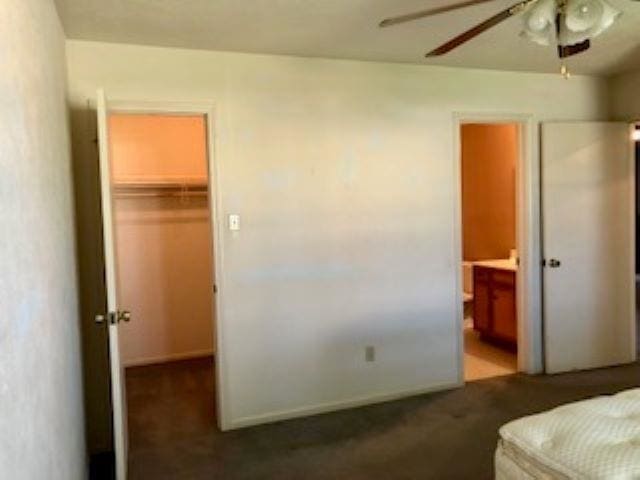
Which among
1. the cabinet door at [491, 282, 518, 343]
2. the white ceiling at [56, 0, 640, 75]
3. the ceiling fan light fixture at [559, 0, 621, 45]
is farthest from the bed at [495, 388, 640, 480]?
the cabinet door at [491, 282, 518, 343]

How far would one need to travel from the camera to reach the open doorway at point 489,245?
488 cm

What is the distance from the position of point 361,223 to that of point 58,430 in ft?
7.73

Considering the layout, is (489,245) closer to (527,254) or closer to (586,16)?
(527,254)

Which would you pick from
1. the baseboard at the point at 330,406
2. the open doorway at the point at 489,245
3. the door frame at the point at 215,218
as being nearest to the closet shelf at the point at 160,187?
the door frame at the point at 215,218

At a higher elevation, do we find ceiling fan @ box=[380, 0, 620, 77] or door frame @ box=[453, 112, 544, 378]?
ceiling fan @ box=[380, 0, 620, 77]

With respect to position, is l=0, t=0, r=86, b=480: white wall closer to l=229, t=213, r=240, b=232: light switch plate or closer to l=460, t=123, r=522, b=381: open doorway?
l=229, t=213, r=240, b=232: light switch plate

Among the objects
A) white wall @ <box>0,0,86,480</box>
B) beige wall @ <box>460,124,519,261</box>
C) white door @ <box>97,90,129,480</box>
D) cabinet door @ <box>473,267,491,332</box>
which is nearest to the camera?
white wall @ <box>0,0,86,480</box>

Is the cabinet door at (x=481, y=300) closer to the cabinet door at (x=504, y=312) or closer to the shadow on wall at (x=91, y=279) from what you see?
the cabinet door at (x=504, y=312)

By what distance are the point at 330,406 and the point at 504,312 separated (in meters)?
2.06

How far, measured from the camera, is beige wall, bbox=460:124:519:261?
19.3ft

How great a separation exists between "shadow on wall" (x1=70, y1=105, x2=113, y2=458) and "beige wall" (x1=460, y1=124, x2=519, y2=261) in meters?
4.26

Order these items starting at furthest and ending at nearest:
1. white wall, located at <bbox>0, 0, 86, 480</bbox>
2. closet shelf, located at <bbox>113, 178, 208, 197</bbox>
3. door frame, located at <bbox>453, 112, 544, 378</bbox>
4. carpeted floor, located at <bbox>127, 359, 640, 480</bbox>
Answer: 1. closet shelf, located at <bbox>113, 178, 208, 197</bbox>
2. door frame, located at <bbox>453, 112, 544, 378</bbox>
3. carpeted floor, located at <bbox>127, 359, 640, 480</bbox>
4. white wall, located at <bbox>0, 0, 86, 480</bbox>

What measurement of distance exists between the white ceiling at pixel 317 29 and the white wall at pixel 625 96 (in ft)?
1.89

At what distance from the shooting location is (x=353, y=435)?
10.9ft
